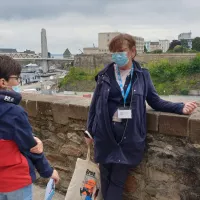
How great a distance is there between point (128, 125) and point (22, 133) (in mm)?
886

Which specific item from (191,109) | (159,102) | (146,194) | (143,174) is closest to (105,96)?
(159,102)

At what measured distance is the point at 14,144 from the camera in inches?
72.1

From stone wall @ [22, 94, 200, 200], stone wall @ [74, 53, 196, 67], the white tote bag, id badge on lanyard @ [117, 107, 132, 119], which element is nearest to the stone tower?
stone wall @ [74, 53, 196, 67]

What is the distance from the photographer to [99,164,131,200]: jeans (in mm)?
2576

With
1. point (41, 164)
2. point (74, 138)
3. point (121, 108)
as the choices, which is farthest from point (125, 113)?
point (74, 138)

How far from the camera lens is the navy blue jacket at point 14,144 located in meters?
1.76

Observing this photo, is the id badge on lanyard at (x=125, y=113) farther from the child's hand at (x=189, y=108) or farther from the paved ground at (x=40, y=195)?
the paved ground at (x=40, y=195)

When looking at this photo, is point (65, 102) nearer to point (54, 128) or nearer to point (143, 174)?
point (54, 128)

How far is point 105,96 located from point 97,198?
1019mm

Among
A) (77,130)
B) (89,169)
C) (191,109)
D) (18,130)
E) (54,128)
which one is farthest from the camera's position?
(54,128)

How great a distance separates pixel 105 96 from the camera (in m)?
2.39

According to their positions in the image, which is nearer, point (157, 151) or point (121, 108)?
point (121, 108)

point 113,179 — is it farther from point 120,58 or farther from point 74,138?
point 120,58

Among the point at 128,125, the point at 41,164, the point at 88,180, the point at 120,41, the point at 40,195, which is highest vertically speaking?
the point at 120,41
